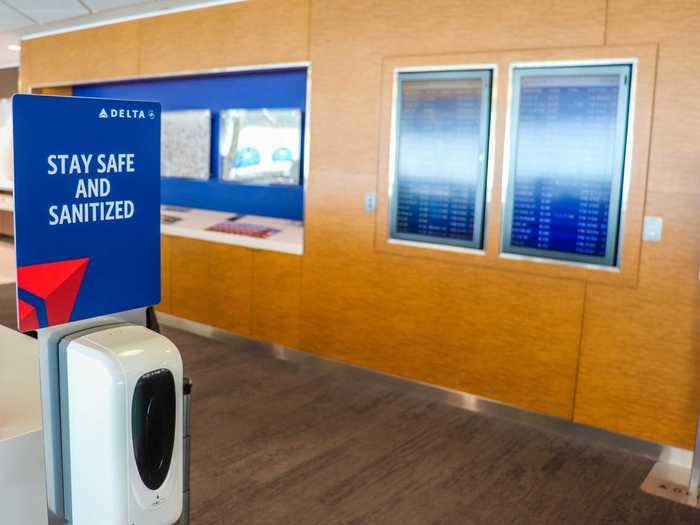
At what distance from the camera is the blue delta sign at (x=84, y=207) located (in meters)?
1.37

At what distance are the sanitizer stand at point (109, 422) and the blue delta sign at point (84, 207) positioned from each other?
9 cm

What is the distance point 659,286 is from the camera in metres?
3.56

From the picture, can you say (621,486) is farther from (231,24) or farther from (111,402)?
(231,24)

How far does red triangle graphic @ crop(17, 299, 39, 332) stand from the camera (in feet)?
4.53

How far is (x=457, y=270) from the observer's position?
4199 mm

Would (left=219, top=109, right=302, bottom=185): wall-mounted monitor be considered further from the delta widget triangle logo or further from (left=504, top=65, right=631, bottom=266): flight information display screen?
the delta widget triangle logo

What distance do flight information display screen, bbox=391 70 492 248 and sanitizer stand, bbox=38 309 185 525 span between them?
2.90 meters

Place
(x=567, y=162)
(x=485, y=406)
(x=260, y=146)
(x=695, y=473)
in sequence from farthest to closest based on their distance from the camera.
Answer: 1. (x=260, y=146)
2. (x=485, y=406)
3. (x=567, y=162)
4. (x=695, y=473)

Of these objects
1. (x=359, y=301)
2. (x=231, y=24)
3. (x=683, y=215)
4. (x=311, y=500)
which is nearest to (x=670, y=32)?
(x=683, y=215)

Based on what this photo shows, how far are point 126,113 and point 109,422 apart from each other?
0.67 m

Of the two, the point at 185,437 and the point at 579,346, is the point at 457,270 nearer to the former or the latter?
the point at 579,346

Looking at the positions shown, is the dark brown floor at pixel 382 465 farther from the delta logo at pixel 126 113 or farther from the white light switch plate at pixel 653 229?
the delta logo at pixel 126 113

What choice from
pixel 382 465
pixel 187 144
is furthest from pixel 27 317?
pixel 187 144

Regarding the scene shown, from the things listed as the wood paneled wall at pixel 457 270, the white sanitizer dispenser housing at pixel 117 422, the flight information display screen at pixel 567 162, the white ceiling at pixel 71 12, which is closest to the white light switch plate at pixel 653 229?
the wood paneled wall at pixel 457 270
